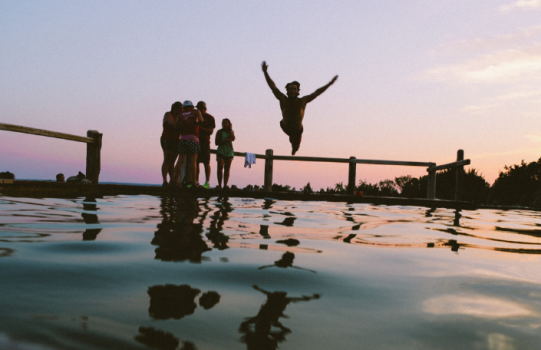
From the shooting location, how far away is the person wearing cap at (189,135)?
23.8 feet

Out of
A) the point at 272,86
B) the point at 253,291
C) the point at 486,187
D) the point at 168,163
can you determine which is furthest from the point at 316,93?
the point at 486,187

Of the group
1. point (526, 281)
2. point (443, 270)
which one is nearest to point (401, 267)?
point (443, 270)

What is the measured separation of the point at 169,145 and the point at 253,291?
21.2ft

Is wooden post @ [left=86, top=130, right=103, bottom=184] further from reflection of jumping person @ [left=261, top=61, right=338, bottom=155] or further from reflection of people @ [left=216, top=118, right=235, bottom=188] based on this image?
reflection of jumping person @ [left=261, top=61, right=338, bottom=155]

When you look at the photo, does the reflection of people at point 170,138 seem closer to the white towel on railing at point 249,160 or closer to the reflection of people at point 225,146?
the reflection of people at point 225,146

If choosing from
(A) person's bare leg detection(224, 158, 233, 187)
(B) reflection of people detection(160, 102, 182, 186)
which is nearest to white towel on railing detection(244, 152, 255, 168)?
(A) person's bare leg detection(224, 158, 233, 187)

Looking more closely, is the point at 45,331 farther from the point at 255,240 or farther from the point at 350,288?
the point at 255,240

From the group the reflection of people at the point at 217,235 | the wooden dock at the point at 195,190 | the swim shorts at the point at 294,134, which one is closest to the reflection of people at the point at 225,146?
the wooden dock at the point at 195,190

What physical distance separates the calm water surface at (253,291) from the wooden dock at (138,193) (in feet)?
10.9

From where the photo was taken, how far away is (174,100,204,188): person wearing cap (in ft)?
23.8

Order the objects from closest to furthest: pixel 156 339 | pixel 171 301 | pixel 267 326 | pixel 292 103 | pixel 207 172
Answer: pixel 156 339
pixel 267 326
pixel 171 301
pixel 292 103
pixel 207 172

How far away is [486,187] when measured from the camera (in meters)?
17.5

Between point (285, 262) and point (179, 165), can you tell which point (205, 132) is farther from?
point (285, 262)

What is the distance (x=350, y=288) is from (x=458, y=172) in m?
9.29
